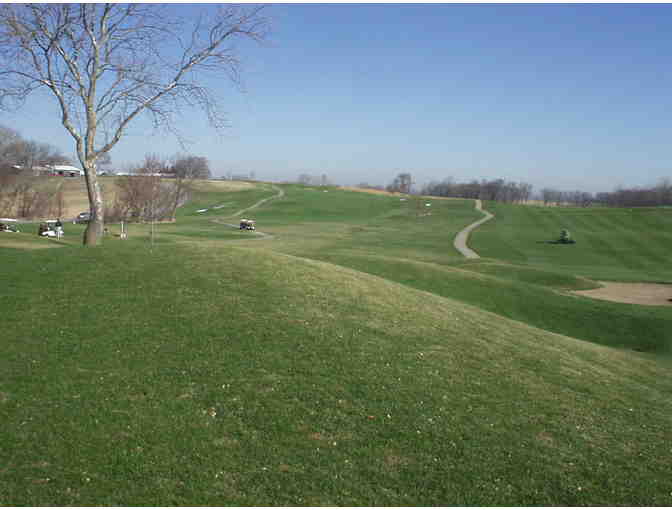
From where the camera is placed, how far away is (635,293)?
104ft

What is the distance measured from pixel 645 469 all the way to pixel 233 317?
7744mm

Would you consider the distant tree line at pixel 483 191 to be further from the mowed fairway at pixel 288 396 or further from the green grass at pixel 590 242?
the mowed fairway at pixel 288 396

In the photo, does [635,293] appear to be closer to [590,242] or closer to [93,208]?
[93,208]

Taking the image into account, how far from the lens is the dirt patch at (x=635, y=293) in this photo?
28.8 meters

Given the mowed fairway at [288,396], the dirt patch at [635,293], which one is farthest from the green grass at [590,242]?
the mowed fairway at [288,396]

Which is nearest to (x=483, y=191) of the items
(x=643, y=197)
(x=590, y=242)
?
(x=643, y=197)

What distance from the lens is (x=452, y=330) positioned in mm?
12469

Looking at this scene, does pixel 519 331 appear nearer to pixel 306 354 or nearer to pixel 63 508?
pixel 306 354

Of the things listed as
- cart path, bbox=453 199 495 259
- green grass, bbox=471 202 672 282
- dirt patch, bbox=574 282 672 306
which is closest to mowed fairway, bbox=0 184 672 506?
dirt patch, bbox=574 282 672 306

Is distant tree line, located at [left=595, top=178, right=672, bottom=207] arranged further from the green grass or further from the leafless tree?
the leafless tree

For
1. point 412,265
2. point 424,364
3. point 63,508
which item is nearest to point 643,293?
point 412,265

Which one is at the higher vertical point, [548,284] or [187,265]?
[187,265]

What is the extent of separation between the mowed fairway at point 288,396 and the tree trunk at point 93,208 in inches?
91.6

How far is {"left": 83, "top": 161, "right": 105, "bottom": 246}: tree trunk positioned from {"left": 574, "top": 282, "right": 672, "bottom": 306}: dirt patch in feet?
84.7
